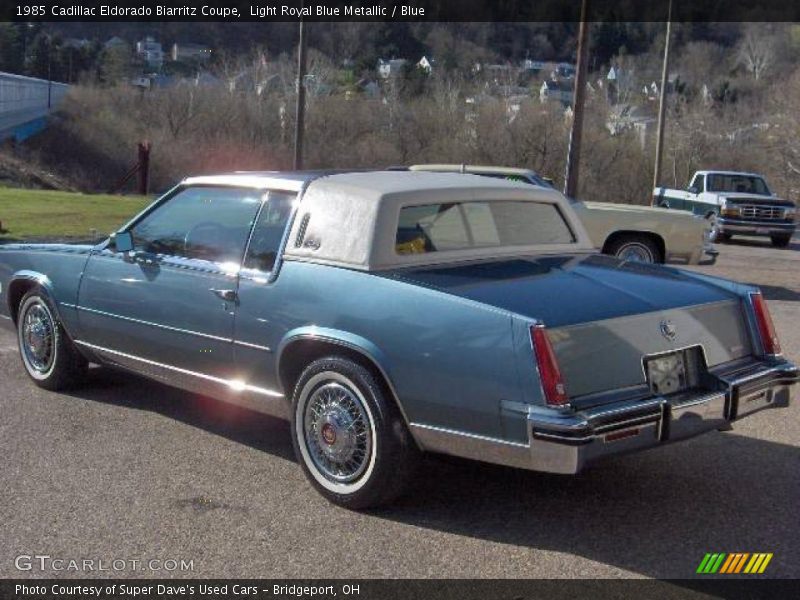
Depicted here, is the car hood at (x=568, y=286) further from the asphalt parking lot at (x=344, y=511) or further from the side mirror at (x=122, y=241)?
the side mirror at (x=122, y=241)

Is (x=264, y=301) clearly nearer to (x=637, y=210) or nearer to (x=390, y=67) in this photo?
(x=637, y=210)

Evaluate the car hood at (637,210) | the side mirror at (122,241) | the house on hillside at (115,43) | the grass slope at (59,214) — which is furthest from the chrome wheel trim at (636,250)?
the house on hillside at (115,43)

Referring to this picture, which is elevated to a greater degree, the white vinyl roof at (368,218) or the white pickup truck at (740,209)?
the white vinyl roof at (368,218)

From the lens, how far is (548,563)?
434 centimetres

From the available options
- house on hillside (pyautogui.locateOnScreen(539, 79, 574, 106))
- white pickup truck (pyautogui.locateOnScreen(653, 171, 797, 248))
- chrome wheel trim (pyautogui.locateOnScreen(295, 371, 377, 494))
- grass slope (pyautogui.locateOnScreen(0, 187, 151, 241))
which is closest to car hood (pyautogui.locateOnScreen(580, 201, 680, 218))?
grass slope (pyautogui.locateOnScreen(0, 187, 151, 241))

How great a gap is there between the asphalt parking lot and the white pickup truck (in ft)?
59.0

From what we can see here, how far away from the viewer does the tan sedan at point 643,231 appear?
14109mm

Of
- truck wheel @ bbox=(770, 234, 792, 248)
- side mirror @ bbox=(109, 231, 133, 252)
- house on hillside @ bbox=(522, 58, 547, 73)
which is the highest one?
house on hillside @ bbox=(522, 58, 547, 73)

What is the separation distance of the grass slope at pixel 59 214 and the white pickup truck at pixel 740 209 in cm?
1316

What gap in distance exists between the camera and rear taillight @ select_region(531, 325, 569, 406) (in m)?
4.29

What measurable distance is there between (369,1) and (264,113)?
12.4 meters

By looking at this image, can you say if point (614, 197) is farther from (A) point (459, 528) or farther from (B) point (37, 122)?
(A) point (459, 528)
